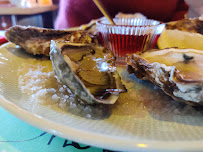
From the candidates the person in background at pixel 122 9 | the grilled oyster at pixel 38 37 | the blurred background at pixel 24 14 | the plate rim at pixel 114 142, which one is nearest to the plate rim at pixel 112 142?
the plate rim at pixel 114 142

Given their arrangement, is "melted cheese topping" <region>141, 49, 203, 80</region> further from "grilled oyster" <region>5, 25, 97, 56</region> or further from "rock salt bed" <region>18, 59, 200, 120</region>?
"grilled oyster" <region>5, 25, 97, 56</region>

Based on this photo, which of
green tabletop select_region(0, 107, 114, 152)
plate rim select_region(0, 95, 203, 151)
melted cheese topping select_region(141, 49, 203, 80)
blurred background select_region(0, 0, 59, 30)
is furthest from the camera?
blurred background select_region(0, 0, 59, 30)

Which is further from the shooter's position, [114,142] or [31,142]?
[31,142]

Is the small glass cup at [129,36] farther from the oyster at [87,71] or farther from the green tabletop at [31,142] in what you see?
the green tabletop at [31,142]

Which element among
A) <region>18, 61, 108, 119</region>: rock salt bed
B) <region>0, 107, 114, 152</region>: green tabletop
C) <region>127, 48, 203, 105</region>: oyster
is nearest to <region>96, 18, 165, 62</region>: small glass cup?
<region>127, 48, 203, 105</region>: oyster

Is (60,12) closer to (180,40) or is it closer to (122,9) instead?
(122,9)

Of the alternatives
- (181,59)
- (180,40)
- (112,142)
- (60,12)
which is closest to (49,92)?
(112,142)
